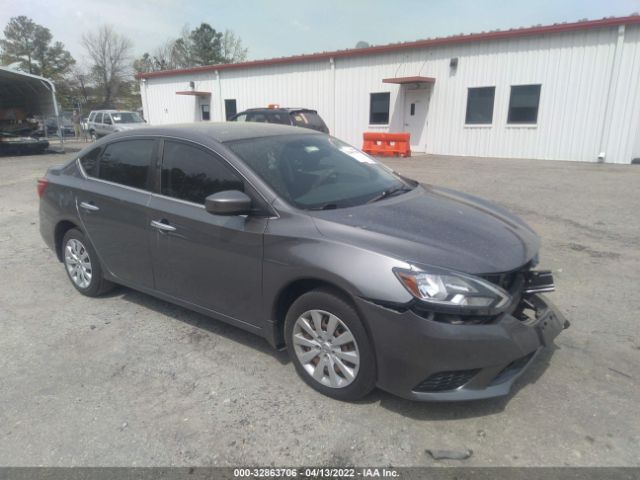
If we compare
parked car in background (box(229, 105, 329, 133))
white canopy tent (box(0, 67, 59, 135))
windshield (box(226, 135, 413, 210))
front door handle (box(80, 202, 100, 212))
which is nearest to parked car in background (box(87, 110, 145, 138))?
white canopy tent (box(0, 67, 59, 135))

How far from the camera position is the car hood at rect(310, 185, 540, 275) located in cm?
259

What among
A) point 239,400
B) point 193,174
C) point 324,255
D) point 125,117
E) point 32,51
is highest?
point 32,51

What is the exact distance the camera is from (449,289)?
245cm

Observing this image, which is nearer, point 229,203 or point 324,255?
point 324,255

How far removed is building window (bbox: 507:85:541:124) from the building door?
10.7 ft

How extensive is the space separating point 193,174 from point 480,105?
15422 millimetres

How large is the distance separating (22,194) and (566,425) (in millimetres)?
11806

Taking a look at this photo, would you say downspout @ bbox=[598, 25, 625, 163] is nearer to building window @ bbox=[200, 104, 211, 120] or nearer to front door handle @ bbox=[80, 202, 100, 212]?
front door handle @ bbox=[80, 202, 100, 212]

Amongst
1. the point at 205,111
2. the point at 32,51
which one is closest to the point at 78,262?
the point at 205,111

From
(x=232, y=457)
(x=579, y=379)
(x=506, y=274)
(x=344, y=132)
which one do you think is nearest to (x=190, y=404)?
(x=232, y=457)

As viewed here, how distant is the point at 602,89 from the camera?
46.6 feet

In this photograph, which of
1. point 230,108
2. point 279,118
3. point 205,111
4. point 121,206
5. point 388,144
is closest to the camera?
point 121,206

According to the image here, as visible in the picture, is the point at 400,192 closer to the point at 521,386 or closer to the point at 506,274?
the point at 506,274

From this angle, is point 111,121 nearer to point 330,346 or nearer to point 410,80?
point 410,80
